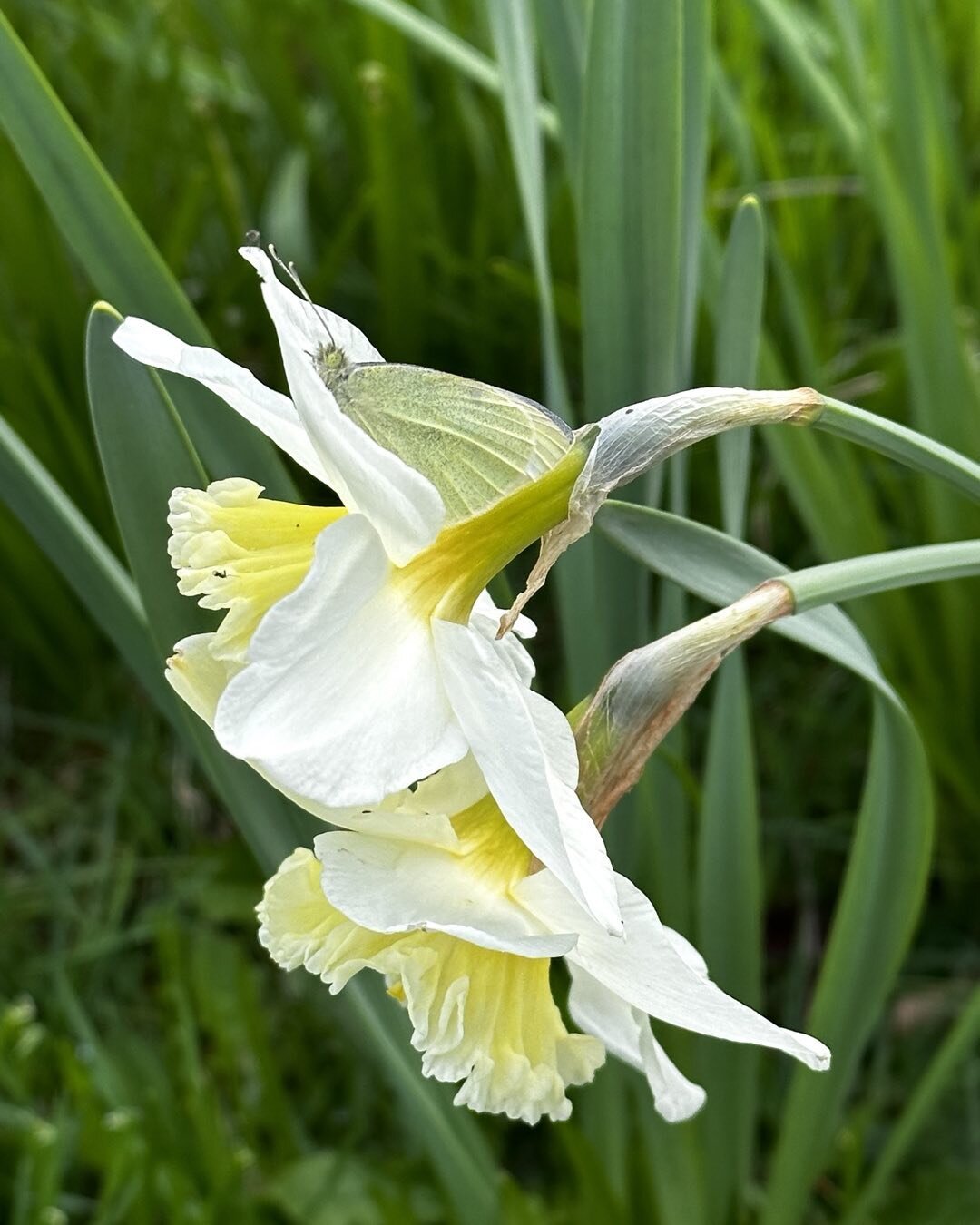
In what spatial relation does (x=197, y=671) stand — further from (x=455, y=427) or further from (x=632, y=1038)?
(x=632, y=1038)

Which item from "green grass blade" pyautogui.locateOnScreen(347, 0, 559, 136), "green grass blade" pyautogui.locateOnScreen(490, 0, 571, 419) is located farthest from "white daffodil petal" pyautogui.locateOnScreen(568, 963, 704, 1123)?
"green grass blade" pyautogui.locateOnScreen(347, 0, 559, 136)

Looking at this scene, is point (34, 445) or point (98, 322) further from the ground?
point (98, 322)

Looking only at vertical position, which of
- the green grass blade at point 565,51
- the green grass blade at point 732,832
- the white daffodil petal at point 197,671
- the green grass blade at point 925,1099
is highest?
the green grass blade at point 565,51

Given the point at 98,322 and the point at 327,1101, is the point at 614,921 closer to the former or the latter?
the point at 98,322

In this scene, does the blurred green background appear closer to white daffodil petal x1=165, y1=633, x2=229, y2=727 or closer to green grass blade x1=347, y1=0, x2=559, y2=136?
green grass blade x1=347, y1=0, x2=559, y2=136

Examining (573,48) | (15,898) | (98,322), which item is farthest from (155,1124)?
(573,48)

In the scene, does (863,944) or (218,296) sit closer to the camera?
(863,944)

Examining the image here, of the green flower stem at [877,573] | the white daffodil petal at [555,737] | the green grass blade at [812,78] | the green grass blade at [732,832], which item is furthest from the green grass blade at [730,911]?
the green grass blade at [812,78]

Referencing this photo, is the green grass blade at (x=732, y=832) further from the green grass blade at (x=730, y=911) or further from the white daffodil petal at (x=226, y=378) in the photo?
the white daffodil petal at (x=226, y=378)
